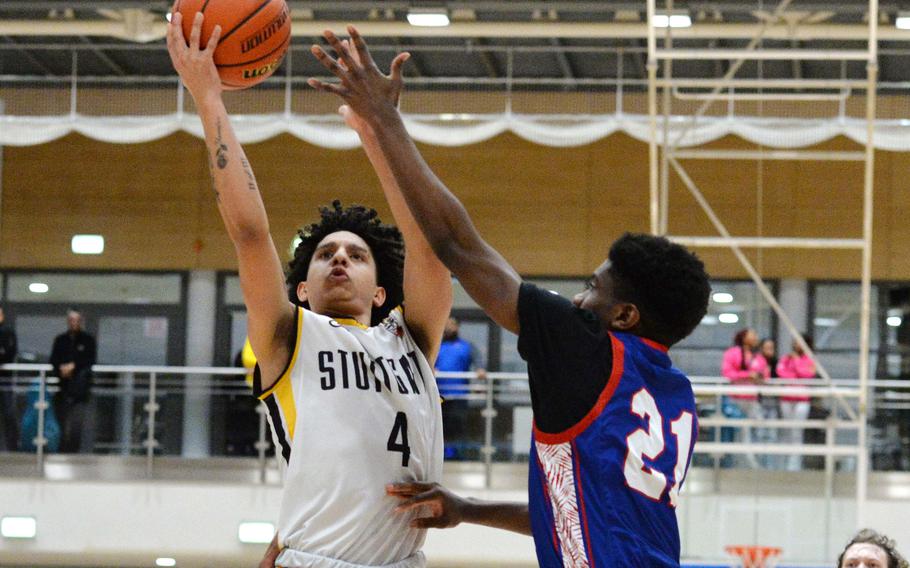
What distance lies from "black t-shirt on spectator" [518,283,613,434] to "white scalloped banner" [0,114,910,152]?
32.7 ft

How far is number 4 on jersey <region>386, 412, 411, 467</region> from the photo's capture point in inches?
133

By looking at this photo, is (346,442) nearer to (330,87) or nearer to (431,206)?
(431,206)

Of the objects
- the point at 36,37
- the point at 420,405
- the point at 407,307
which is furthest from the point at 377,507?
the point at 36,37

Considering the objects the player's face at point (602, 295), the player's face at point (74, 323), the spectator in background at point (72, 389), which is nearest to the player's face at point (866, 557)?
the player's face at point (602, 295)

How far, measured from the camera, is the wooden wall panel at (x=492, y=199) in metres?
15.8

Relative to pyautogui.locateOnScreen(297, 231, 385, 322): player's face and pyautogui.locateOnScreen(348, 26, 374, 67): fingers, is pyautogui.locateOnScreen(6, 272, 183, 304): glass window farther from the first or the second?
pyautogui.locateOnScreen(348, 26, 374, 67): fingers

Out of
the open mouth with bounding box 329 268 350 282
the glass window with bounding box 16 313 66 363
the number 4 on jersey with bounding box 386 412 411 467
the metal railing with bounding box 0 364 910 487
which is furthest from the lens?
the glass window with bounding box 16 313 66 363

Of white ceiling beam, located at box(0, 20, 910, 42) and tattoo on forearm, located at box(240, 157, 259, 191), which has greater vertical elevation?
white ceiling beam, located at box(0, 20, 910, 42)

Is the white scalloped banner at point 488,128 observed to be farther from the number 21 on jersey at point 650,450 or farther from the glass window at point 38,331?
the number 21 on jersey at point 650,450

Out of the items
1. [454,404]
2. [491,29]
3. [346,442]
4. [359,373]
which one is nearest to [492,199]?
[491,29]

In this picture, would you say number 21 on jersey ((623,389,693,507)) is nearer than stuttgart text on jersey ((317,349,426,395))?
Yes

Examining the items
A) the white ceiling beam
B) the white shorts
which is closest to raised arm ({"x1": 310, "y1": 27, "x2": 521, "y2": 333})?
the white shorts

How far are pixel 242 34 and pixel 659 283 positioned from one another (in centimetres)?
126

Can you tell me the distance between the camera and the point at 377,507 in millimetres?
3326
